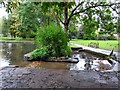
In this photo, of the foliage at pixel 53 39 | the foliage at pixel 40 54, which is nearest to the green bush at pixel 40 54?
the foliage at pixel 40 54

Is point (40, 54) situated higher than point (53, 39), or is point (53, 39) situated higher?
point (53, 39)

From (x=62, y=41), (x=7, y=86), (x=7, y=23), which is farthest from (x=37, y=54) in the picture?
(x=7, y=23)

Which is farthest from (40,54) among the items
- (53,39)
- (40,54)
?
(53,39)

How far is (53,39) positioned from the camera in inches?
347

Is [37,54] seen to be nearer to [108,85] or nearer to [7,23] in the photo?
[108,85]

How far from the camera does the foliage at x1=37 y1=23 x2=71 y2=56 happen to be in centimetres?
881

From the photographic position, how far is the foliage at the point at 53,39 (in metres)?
8.81

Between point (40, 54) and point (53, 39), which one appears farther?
point (53, 39)

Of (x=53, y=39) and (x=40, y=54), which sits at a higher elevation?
(x=53, y=39)

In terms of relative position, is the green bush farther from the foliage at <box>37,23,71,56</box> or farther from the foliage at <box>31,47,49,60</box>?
the foliage at <box>37,23,71,56</box>

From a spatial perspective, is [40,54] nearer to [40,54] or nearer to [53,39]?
[40,54]

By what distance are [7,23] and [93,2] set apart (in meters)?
14.1

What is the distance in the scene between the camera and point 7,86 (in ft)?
12.2

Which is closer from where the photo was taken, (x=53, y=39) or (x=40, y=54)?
(x=40, y=54)
